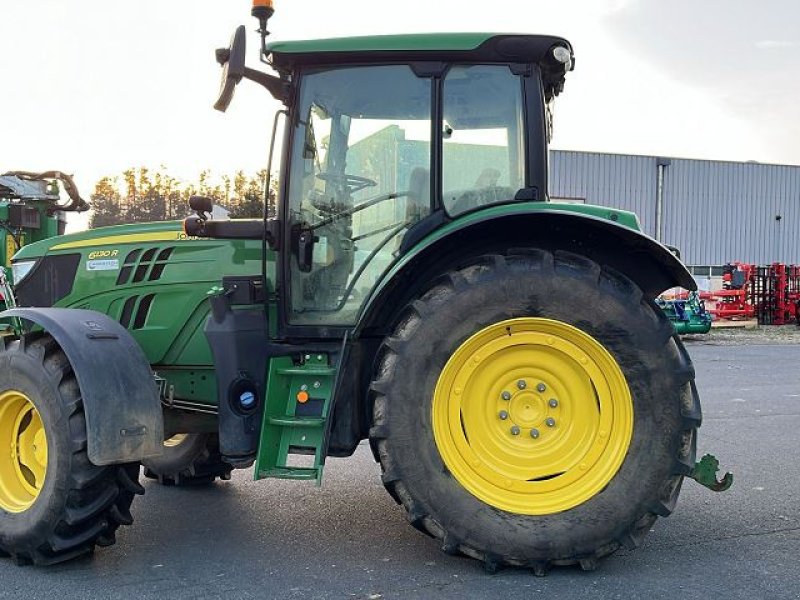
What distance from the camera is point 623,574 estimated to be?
355 cm

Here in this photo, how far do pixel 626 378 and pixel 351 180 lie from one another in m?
1.62

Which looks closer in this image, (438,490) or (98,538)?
(438,490)

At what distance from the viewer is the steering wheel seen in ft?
13.0

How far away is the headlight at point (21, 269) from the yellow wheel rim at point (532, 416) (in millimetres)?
2961

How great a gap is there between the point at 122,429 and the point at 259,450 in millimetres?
625

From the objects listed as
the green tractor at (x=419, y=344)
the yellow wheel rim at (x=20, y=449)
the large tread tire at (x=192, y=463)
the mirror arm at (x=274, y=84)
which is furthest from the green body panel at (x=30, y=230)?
the mirror arm at (x=274, y=84)

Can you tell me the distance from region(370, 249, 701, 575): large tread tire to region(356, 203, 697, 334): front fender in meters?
0.18

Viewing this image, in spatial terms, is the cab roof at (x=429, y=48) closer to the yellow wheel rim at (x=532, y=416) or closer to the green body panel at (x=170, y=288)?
the green body panel at (x=170, y=288)

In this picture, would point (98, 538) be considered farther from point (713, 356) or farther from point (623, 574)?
point (713, 356)

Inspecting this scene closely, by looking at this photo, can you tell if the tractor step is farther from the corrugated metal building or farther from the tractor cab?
the corrugated metal building

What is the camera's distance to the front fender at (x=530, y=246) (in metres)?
3.56

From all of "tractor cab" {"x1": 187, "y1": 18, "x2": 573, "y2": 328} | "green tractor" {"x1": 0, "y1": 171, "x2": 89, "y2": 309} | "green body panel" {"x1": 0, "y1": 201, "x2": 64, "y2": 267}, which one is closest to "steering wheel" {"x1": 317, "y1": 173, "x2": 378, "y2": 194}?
"tractor cab" {"x1": 187, "y1": 18, "x2": 573, "y2": 328}

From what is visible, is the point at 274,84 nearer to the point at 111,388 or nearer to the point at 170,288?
the point at 170,288

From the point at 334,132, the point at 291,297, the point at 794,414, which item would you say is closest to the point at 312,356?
the point at 291,297
